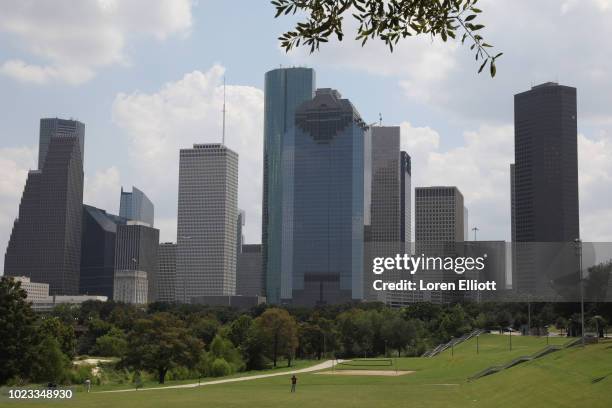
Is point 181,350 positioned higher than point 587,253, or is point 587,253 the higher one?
point 587,253

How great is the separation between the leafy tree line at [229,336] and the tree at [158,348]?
4.4 inches

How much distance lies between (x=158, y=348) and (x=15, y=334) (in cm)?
1615

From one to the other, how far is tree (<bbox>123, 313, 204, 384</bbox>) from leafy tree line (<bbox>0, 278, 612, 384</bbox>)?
0.11 m

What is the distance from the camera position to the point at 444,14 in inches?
487

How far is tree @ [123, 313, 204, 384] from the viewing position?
86188 millimetres

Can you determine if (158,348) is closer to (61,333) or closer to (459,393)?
(61,333)

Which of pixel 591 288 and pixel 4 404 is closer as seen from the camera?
pixel 4 404

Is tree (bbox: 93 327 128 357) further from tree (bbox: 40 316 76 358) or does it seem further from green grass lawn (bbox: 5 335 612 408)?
green grass lawn (bbox: 5 335 612 408)

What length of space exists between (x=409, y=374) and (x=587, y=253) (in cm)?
2742

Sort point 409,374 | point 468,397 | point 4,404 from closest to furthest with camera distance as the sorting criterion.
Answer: point 4,404, point 468,397, point 409,374

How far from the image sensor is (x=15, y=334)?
75.7 m

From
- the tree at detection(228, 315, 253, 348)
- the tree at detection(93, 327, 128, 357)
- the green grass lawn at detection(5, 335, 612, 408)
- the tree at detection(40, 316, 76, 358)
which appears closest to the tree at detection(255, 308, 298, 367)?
the tree at detection(228, 315, 253, 348)

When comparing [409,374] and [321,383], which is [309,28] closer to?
[321,383]

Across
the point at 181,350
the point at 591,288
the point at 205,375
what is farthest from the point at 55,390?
the point at 591,288
